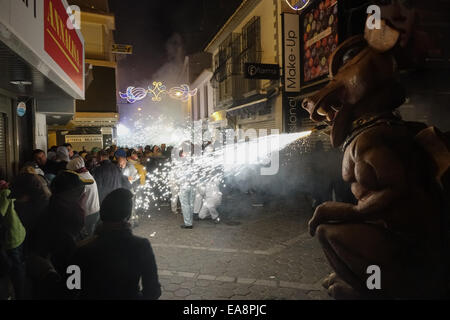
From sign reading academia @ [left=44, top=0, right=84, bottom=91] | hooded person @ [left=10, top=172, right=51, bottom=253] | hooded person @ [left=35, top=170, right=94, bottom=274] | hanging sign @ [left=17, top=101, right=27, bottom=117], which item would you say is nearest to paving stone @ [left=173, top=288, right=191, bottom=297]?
hooded person @ [left=35, top=170, right=94, bottom=274]

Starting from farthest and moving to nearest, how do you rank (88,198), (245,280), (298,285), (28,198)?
(88,198) → (245,280) → (298,285) → (28,198)

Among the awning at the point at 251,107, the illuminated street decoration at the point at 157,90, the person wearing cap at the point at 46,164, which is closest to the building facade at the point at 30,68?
the person wearing cap at the point at 46,164

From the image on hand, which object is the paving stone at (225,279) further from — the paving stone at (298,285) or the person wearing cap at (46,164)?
the person wearing cap at (46,164)

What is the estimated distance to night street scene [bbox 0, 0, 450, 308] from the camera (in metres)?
2.27

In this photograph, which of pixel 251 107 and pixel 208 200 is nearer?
pixel 208 200

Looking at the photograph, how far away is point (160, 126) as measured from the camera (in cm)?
4684

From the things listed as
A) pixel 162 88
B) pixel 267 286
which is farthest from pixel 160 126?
pixel 267 286

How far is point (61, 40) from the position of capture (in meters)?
5.66

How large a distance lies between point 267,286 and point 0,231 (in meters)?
3.32

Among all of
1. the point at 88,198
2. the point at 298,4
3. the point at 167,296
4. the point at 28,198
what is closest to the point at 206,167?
the point at 88,198

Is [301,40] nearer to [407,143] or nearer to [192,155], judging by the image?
[192,155]

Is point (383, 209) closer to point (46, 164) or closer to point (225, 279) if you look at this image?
point (225, 279)

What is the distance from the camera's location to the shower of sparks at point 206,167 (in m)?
7.96

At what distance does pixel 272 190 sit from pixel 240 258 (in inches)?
219
